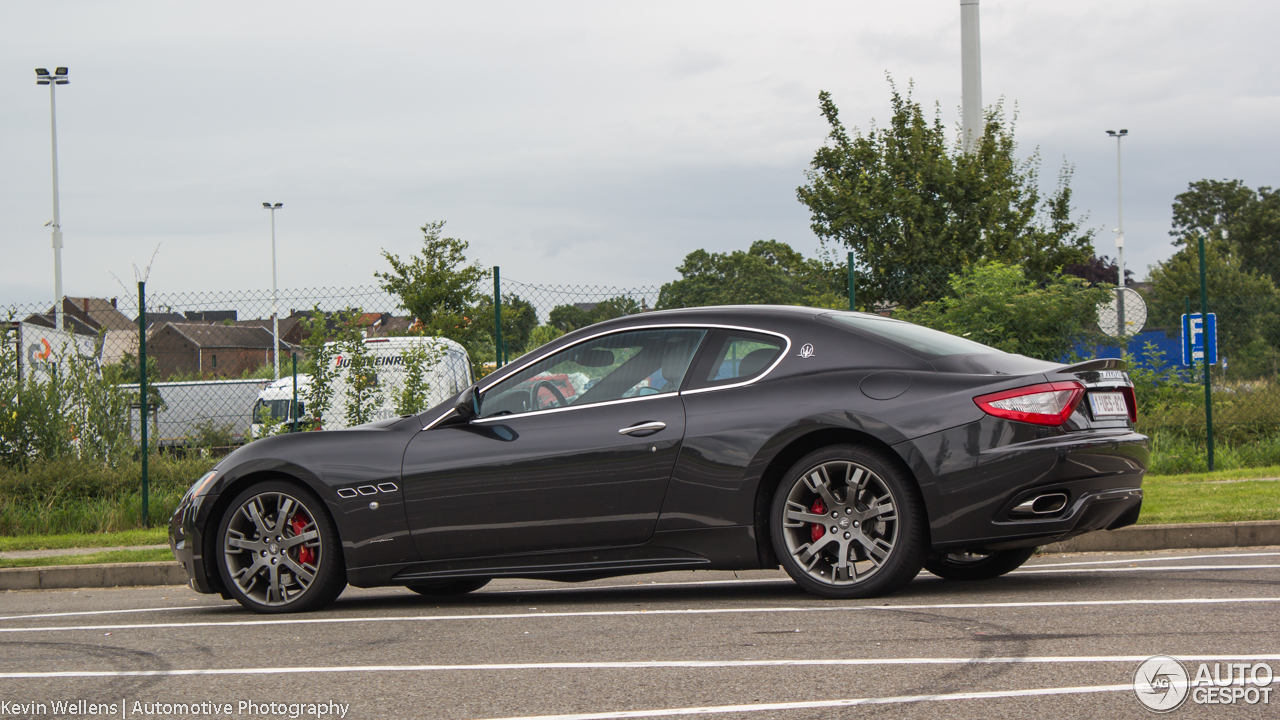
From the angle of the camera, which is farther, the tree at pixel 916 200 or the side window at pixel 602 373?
the tree at pixel 916 200

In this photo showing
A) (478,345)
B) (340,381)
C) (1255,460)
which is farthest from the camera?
(478,345)

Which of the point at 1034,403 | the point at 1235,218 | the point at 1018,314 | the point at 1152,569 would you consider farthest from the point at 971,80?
the point at 1235,218

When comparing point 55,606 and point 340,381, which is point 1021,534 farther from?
point 340,381

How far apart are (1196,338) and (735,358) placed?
961 centimetres

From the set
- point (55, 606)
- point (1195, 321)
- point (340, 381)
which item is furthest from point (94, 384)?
point (1195, 321)

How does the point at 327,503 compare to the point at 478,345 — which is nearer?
the point at 327,503

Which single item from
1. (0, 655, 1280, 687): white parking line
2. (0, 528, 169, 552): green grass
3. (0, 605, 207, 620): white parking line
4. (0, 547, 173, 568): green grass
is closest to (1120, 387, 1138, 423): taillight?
(0, 655, 1280, 687): white parking line

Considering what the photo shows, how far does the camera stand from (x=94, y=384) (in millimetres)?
13172

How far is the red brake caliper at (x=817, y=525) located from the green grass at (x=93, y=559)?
6.04m

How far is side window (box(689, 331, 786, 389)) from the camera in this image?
596cm

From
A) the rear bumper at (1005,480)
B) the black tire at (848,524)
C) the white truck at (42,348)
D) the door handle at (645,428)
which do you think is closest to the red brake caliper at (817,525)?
the black tire at (848,524)

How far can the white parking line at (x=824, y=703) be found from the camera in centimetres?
375

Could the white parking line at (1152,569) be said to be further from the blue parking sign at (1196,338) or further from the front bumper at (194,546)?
the blue parking sign at (1196,338)

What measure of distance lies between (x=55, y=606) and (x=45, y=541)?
13.2ft
